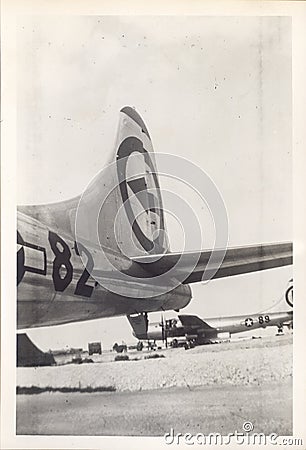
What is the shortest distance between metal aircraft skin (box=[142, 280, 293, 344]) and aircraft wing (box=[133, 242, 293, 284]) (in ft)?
0.18

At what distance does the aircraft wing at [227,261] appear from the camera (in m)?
1.02

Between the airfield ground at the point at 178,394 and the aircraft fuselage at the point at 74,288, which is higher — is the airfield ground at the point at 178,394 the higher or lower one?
the lower one

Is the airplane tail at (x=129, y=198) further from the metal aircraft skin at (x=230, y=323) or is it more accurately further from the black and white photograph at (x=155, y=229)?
the metal aircraft skin at (x=230, y=323)

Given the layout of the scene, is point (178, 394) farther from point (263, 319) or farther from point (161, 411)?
point (263, 319)

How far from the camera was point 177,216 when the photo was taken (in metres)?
1.03

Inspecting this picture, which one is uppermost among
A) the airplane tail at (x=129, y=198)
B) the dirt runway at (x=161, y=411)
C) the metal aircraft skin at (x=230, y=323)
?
the airplane tail at (x=129, y=198)

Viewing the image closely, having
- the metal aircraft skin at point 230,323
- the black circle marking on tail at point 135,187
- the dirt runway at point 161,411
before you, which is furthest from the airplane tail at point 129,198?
Answer: the dirt runway at point 161,411

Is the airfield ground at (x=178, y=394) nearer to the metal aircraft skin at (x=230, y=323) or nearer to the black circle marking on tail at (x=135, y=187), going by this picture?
the metal aircraft skin at (x=230, y=323)

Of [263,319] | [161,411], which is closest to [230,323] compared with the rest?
[263,319]

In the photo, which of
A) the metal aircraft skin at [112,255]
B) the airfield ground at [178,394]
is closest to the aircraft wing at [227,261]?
the metal aircraft skin at [112,255]

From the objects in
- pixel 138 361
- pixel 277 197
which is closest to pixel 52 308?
pixel 138 361

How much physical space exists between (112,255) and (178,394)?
0.27 meters

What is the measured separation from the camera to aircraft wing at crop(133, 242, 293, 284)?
40.3 inches

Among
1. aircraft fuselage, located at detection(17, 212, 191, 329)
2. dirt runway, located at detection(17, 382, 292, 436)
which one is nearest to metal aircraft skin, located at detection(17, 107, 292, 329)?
aircraft fuselage, located at detection(17, 212, 191, 329)
